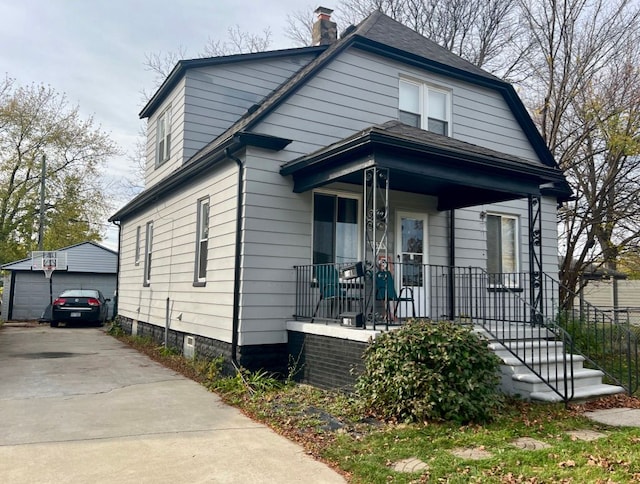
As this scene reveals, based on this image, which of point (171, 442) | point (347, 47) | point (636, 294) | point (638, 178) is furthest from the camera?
point (636, 294)

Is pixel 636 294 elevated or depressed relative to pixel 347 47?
depressed

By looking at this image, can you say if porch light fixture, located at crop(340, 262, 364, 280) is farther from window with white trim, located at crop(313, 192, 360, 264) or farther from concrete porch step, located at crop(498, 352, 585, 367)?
concrete porch step, located at crop(498, 352, 585, 367)

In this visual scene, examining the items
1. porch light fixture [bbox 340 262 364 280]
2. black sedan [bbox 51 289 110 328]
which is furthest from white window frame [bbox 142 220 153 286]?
porch light fixture [bbox 340 262 364 280]

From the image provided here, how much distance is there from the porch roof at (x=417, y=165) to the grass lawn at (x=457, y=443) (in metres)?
3.14

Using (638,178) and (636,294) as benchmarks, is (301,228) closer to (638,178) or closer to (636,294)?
(638,178)

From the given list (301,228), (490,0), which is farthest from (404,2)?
(301,228)

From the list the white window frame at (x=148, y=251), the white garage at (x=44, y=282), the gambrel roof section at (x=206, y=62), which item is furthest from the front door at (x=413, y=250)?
the white garage at (x=44, y=282)

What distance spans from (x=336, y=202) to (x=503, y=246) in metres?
4.33

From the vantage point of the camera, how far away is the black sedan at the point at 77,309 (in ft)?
55.7

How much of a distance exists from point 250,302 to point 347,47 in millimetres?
4987

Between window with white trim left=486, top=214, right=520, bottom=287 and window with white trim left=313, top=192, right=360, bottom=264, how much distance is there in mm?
3433

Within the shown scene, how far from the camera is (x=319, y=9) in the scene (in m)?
12.8

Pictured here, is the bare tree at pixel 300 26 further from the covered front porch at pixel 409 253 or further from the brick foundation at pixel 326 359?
the brick foundation at pixel 326 359

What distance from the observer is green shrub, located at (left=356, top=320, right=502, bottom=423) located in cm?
528
